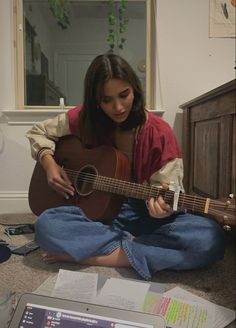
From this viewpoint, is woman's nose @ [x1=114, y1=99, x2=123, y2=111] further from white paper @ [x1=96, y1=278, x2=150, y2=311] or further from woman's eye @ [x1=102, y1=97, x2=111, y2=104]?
white paper @ [x1=96, y1=278, x2=150, y2=311]

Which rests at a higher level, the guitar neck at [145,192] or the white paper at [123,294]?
the guitar neck at [145,192]

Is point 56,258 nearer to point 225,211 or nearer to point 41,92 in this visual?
point 225,211

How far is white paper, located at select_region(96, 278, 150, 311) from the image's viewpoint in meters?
0.77

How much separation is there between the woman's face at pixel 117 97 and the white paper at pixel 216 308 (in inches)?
21.5

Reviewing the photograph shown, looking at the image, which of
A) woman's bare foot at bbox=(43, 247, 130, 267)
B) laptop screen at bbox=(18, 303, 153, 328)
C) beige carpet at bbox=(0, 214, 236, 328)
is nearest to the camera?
laptop screen at bbox=(18, 303, 153, 328)

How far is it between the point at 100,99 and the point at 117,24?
0.91 meters

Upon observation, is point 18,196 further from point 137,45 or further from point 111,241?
point 137,45

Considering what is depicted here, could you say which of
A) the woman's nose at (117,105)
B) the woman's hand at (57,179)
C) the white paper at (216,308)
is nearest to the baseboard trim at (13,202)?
the woman's hand at (57,179)

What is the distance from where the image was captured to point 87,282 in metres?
0.87

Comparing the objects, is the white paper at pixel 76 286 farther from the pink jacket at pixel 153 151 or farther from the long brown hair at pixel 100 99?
the long brown hair at pixel 100 99

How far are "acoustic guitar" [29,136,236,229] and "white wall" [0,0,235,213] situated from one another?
1.77ft

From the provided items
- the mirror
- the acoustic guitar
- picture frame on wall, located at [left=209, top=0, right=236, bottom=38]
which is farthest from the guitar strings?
picture frame on wall, located at [left=209, top=0, right=236, bottom=38]

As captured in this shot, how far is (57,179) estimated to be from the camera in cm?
116

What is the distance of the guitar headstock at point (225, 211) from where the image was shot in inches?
32.8
